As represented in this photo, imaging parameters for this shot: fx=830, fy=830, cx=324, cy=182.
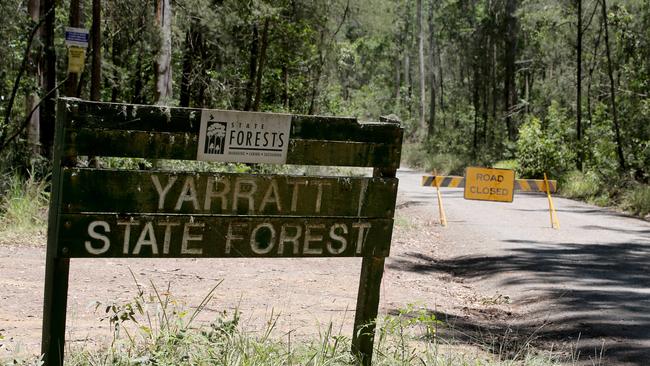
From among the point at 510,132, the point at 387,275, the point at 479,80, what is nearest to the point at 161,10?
the point at 387,275

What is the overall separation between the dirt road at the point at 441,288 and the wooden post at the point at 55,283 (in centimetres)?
86

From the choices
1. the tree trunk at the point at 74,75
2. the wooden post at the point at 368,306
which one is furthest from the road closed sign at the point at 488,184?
the wooden post at the point at 368,306

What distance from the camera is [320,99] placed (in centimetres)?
3269

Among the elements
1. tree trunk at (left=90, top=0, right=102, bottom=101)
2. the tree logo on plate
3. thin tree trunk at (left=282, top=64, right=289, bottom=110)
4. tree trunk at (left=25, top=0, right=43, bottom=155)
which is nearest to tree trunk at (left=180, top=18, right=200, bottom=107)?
thin tree trunk at (left=282, top=64, right=289, bottom=110)

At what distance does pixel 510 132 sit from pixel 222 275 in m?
35.9

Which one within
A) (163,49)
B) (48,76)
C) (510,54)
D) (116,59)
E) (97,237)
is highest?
(510,54)

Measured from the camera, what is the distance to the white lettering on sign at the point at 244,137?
4.58 metres

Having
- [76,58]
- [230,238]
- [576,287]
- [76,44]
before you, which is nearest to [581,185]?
[576,287]

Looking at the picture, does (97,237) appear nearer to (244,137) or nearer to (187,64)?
(244,137)

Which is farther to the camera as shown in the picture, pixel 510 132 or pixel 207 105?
pixel 510 132

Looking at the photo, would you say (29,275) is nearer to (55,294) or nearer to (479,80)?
(55,294)

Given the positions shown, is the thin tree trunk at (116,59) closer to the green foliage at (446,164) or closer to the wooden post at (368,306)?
the wooden post at (368,306)

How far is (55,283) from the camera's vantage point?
4.30 meters

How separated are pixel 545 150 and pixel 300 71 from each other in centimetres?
931
